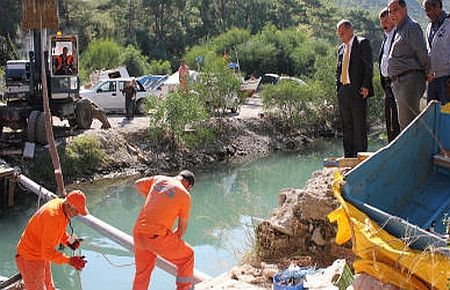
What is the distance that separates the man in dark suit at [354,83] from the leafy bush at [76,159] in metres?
11.4

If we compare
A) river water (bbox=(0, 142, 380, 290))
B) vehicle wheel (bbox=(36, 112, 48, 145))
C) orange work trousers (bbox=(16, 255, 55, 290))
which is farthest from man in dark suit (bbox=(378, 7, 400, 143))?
vehicle wheel (bbox=(36, 112, 48, 145))

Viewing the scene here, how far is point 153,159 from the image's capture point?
20.8 metres

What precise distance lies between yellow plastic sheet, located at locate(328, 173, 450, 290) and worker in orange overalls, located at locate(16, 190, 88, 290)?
301 centimetres

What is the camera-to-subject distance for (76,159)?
18.5 m

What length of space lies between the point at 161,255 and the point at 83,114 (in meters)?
14.4

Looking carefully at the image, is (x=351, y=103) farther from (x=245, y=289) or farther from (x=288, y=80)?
(x=288, y=80)

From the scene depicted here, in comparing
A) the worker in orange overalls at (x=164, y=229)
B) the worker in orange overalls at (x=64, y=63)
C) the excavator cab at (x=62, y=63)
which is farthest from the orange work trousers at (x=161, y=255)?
the worker in orange overalls at (x=64, y=63)

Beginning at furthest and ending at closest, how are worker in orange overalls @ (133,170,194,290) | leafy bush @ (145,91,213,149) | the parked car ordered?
the parked car → leafy bush @ (145,91,213,149) → worker in orange overalls @ (133,170,194,290)

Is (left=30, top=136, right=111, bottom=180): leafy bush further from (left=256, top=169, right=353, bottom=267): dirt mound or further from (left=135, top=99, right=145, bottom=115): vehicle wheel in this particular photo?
(left=256, top=169, right=353, bottom=267): dirt mound

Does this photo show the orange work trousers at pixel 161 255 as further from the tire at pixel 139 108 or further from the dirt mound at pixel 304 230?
the tire at pixel 139 108

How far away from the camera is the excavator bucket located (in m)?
15.1

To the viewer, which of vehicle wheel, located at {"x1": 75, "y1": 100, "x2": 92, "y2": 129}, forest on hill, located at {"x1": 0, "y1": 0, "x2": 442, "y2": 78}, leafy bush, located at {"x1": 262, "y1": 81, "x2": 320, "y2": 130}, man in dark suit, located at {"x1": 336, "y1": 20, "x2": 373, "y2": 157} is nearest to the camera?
man in dark suit, located at {"x1": 336, "y1": 20, "x2": 373, "y2": 157}

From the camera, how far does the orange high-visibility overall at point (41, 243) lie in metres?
6.09

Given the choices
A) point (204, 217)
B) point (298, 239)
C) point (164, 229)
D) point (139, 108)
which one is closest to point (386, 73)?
point (298, 239)
